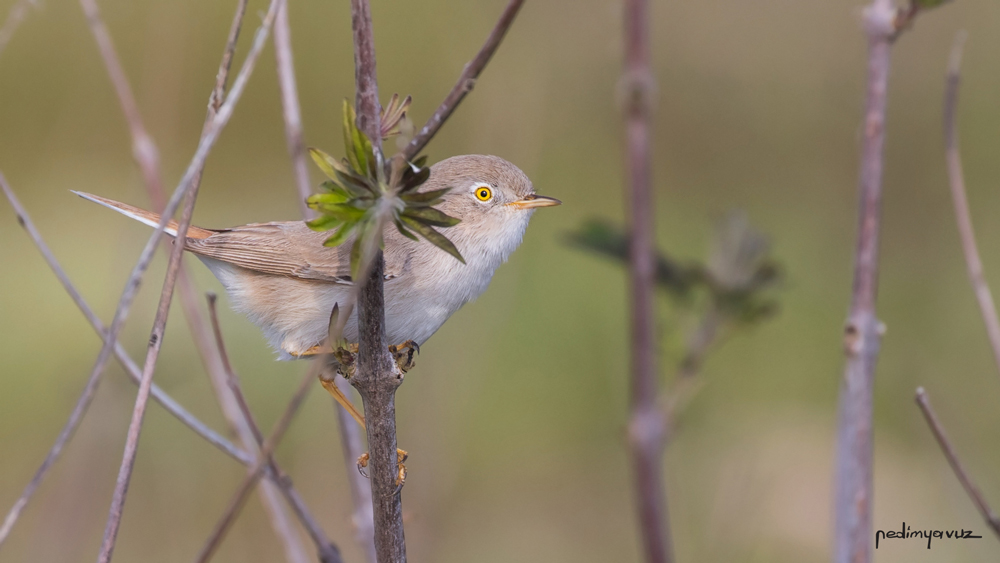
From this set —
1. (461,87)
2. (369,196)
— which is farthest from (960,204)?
(369,196)

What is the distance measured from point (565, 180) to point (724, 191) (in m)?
1.39

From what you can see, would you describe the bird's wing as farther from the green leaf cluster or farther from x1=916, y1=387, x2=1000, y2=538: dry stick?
x1=916, y1=387, x2=1000, y2=538: dry stick

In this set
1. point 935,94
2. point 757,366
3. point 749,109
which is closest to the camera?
point 757,366

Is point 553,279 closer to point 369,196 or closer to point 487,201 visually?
point 487,201

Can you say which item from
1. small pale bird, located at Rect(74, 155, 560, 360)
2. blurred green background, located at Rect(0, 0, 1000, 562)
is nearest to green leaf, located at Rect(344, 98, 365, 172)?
small pale bird, located at Rect(74, 155, 560, 360)

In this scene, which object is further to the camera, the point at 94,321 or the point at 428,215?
the point at 94,321

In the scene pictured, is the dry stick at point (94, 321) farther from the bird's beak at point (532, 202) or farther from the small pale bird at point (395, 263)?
the bird's beak at point (532, 202)

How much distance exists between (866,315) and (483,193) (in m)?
1.54

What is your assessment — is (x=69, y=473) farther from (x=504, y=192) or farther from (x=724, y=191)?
(x=724, y=191)

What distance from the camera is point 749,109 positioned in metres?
6.88

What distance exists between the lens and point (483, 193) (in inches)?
98.0

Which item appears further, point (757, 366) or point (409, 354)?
point (757, 366)

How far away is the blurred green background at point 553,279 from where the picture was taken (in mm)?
3840

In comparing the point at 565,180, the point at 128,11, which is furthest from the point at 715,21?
the point at 128,11
